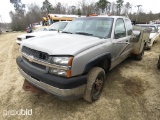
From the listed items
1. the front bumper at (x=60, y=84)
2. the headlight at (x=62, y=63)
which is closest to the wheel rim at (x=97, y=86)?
the front bumper at (x=60, y=84)

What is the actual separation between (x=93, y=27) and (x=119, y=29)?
783 mm

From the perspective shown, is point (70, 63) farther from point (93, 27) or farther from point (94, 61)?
point (93, 27)

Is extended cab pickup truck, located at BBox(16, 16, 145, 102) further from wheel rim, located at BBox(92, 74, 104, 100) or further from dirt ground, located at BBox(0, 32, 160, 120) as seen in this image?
dirt ground, located at BBox(0, 32, 160, 120)

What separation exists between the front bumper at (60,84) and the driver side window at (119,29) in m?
1.70

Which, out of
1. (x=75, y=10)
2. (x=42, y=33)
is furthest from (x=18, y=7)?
(x=42, y=33)

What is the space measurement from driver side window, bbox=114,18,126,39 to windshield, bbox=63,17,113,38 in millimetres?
245

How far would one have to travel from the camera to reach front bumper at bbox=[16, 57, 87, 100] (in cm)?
224

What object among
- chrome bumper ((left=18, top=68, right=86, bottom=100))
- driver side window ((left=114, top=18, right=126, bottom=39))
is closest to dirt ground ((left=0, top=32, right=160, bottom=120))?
chrome bumper ((left=18, top=68, right=86, bottom=100))

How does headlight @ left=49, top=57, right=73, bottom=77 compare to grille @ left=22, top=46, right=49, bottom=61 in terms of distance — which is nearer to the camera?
headlight @ left=49, top=57, right=73, bottom=77

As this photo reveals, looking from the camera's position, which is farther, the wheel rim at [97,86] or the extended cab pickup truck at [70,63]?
the wheel rim at [97,86]

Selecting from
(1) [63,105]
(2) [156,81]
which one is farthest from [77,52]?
(2) [156,81]

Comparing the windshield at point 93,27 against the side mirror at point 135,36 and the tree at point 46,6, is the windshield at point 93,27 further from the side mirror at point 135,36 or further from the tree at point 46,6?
the tree at point 46,6

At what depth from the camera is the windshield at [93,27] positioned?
3.36 meters

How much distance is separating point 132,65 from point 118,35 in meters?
2.20
